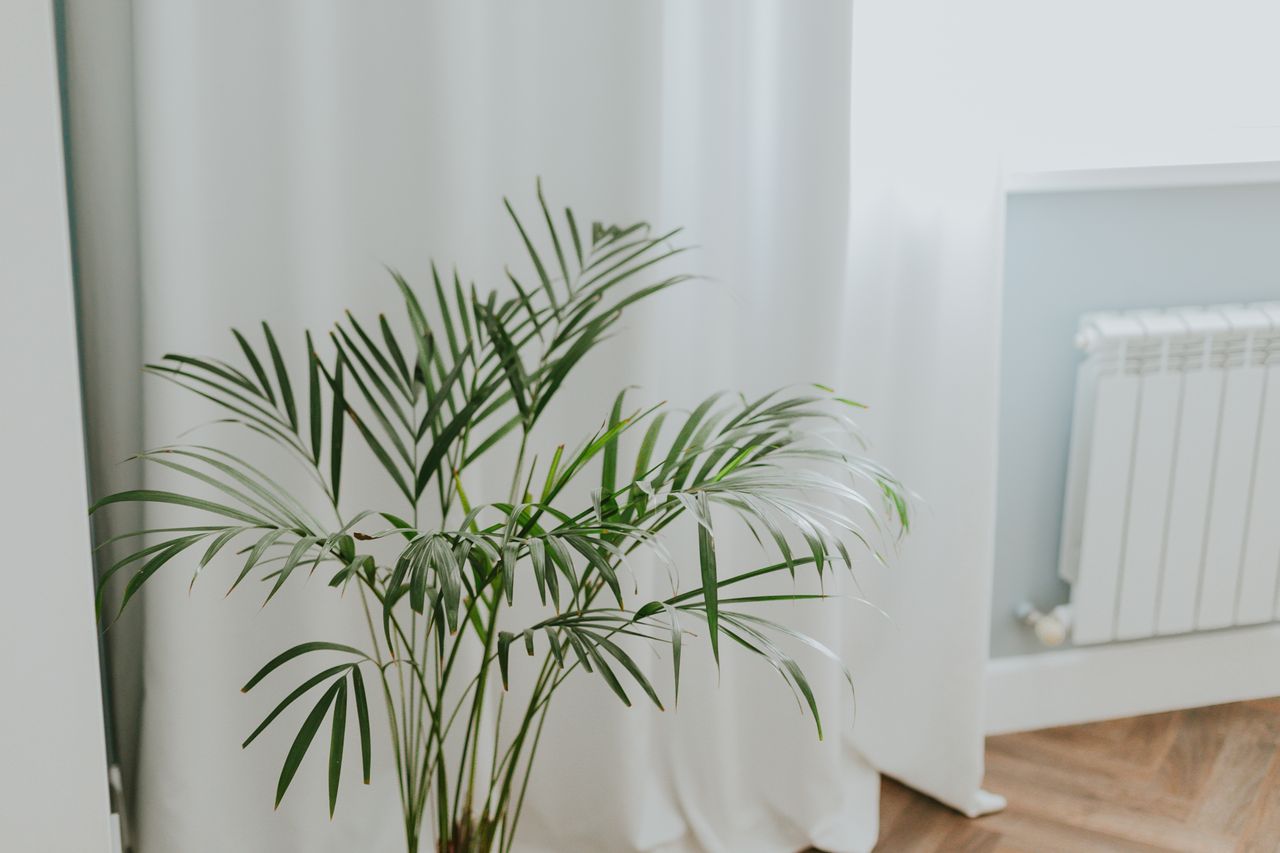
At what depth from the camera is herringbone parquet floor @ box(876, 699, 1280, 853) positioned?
2059mm

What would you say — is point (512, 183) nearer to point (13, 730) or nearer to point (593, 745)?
point (593, 745)

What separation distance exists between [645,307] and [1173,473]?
1092 millimetres

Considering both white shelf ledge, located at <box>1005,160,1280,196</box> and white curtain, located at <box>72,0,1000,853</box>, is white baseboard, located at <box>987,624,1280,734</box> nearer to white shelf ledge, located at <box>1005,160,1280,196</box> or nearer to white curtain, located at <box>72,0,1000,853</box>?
white curtain, located at <box>72,0,1000,853</box>

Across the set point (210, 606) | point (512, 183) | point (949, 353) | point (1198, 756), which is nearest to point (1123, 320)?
point (949, 353)

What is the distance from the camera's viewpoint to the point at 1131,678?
2.43 metres

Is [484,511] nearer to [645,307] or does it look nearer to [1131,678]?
[645,307]

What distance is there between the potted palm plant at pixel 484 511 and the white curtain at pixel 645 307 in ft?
0.20

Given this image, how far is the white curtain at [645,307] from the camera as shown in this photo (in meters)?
1.59

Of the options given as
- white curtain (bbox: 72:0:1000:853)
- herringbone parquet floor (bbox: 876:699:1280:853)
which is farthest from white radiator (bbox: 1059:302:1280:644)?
white curtain (bbox: 72:0:1000:853)

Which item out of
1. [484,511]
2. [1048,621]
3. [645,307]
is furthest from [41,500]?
[1048,621]

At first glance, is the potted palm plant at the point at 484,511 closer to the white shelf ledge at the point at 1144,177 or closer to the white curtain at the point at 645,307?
the white curtain at the point at 645,307

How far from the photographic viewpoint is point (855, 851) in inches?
79.4

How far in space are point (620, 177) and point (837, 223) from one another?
34cm

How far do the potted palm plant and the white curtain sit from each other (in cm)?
6
